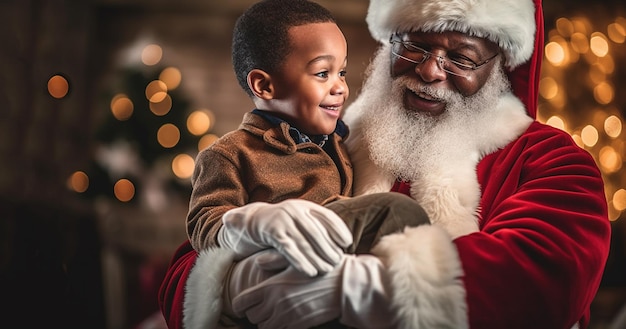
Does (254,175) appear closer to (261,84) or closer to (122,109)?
(261,84)

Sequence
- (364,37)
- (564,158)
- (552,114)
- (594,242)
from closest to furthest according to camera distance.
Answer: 1. (594,242)
2. (564,158)
3. (552,114)
4. (364,37)

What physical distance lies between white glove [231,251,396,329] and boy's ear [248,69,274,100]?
48 centimetres

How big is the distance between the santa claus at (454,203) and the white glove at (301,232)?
0.05 metres

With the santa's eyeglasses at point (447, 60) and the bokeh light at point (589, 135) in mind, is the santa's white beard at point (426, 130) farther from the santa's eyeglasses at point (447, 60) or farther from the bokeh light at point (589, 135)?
the bokeh light at point (589, 135)

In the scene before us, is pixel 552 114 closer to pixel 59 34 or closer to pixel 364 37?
pixel 364 37

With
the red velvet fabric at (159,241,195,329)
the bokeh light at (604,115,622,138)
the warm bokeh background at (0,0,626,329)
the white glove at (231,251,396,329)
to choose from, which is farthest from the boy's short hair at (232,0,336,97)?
the bokeh light at (604,115,622,138)

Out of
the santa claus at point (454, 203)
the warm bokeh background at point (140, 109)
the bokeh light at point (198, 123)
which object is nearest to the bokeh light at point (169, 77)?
the warm bokeh background at point (140, 109)

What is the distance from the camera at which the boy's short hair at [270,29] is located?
1.57m

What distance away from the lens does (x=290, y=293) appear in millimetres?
1260

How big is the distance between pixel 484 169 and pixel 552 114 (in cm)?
348

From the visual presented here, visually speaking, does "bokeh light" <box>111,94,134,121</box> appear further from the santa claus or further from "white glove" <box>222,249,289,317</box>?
"white glove" <box>222,249,289,317</box>

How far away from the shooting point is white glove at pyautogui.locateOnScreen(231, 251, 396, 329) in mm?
1230

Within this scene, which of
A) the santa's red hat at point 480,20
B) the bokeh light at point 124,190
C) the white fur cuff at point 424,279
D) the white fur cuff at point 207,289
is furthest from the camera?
the bokeh light at point 124,190

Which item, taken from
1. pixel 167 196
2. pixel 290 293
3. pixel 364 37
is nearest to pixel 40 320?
pixel 290 293
